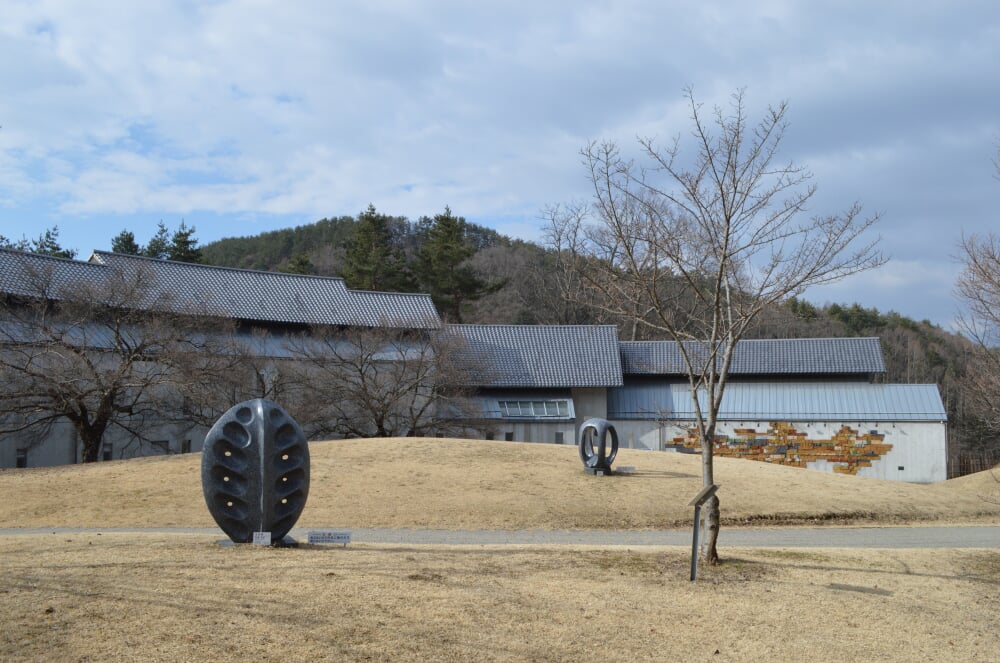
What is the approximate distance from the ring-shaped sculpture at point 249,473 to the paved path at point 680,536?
3.18 meters

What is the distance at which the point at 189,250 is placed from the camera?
64.8 metres

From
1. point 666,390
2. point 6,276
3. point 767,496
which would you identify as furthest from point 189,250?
point 767,496

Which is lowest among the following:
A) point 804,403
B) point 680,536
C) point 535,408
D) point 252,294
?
point 680,536

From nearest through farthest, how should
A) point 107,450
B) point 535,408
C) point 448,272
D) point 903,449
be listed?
point 107,450 → point 903,449 → point 535,408 → point 448,272

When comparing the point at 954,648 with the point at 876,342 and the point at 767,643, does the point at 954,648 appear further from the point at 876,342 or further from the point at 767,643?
the point at 876,342

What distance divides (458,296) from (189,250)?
19589 millimetres

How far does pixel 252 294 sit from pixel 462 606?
37629 millimetres

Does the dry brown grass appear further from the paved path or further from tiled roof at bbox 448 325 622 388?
tiled roof at bbox 448 325 622 388

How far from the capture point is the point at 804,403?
4238 centimetres

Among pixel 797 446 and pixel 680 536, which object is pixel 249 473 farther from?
pixel 797 446

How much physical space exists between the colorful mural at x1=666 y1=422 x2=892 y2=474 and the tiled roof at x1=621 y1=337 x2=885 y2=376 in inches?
181

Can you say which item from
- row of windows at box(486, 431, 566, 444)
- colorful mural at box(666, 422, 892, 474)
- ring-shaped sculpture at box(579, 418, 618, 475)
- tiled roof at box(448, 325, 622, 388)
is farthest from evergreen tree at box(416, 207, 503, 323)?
ring-shaped sculpture at box(579, 418, 618, 475)

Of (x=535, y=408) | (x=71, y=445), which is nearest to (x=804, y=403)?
(x=535, y=408)

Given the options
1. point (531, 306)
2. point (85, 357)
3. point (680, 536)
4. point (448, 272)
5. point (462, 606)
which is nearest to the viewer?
point (462, 606)
